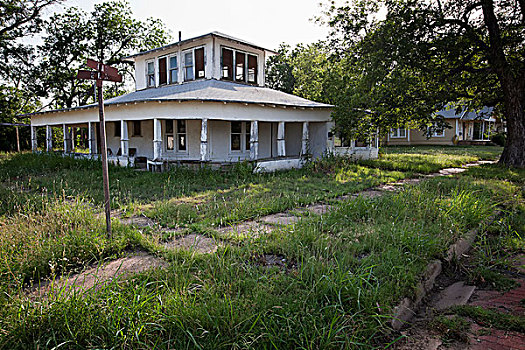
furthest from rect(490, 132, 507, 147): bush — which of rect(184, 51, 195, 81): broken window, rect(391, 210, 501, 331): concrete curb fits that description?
rect(391, 210, 501, 331): concrete curb

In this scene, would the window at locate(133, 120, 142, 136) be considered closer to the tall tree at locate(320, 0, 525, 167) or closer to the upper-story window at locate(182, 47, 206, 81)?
the upper-story window at locate(182, 47, 206, 81)

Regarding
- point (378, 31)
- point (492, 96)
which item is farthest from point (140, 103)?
point (492, 96)

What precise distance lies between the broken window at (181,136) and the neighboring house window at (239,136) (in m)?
2.11

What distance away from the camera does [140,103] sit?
1291 centimetres

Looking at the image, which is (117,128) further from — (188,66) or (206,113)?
(206,113)

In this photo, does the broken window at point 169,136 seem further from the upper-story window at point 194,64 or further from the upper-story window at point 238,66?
the upper-story window at point 238,66

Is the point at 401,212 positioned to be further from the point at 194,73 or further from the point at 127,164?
the point at 194,73

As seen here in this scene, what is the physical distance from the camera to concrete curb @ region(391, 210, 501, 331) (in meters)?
3.01

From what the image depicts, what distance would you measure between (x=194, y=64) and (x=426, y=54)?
→ 10.1m

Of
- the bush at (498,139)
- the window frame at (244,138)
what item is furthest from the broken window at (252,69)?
the bush at (498,139)

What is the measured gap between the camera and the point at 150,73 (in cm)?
1784

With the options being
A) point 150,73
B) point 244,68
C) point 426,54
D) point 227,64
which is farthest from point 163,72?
point 426,54

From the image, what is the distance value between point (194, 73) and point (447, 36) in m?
10.9

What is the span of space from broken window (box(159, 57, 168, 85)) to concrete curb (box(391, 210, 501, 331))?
15.4 metres
